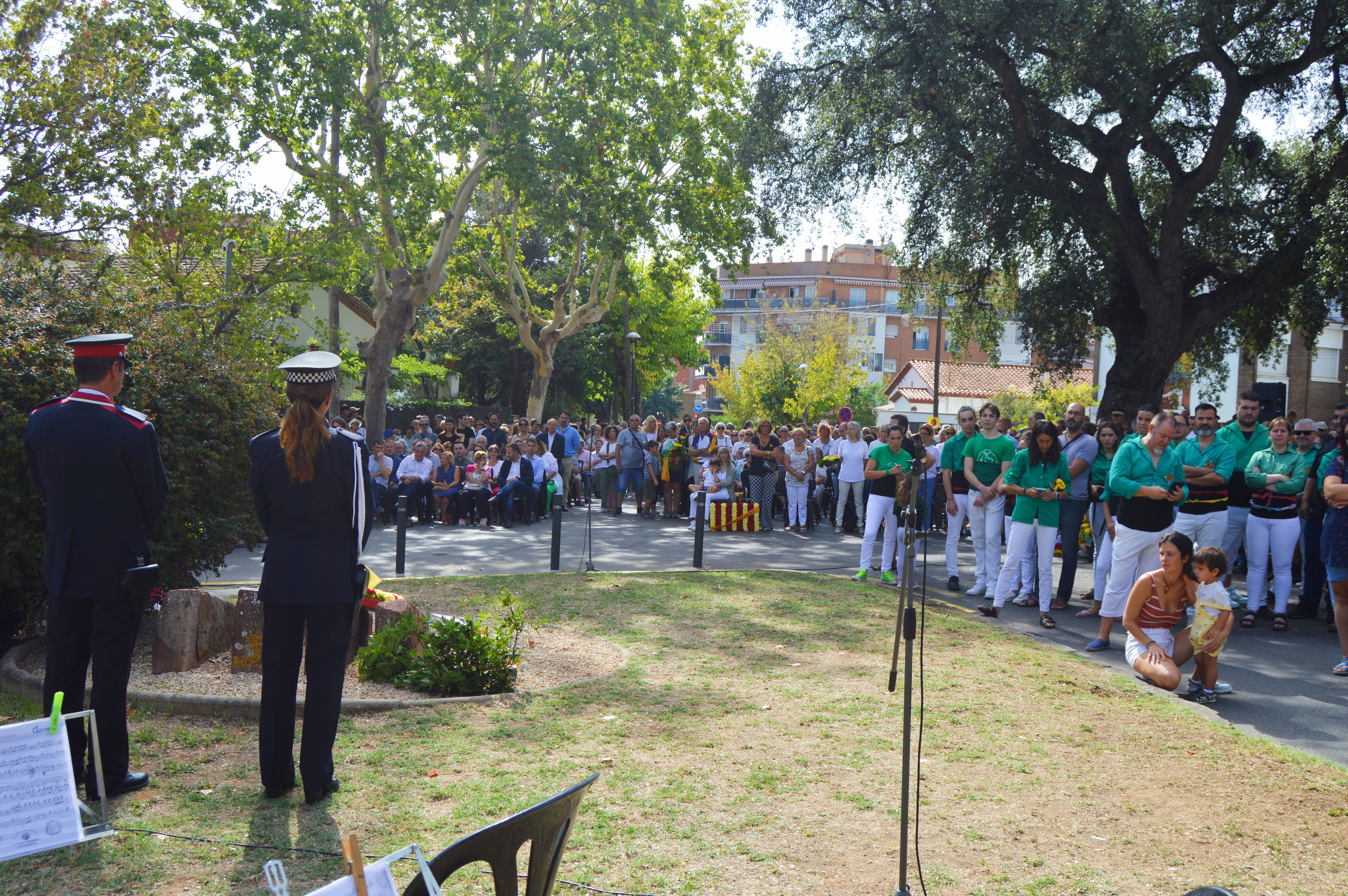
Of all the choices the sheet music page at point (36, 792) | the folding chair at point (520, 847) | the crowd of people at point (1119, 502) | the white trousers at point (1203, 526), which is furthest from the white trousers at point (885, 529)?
the folding chair at point (520, 847)

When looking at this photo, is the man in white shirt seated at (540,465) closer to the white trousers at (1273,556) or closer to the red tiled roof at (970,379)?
the white trousers at (1273,556)

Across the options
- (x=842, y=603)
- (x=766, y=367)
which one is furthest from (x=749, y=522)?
(x=766, y=367)

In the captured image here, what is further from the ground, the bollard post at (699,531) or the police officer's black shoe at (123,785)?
the bollard post at (699,531)

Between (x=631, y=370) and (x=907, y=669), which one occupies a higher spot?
(x=631, y=370)

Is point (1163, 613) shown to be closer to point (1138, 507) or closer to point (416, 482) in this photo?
point (1138, 507)

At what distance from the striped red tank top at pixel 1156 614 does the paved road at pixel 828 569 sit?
55 centimetres

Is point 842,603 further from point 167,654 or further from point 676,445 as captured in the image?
point 676,445

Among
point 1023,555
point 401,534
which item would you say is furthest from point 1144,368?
point 401,534

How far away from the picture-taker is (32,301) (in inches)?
291

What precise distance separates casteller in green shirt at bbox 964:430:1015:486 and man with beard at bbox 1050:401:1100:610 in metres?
0.55

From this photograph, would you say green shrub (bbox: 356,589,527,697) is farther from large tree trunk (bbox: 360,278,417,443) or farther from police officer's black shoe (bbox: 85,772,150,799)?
large tree trunk (bbox: 360,278,417,443)

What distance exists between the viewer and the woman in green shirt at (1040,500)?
10.0 metres

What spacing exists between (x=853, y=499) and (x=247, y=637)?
12873mm

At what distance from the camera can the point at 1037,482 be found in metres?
10.1
